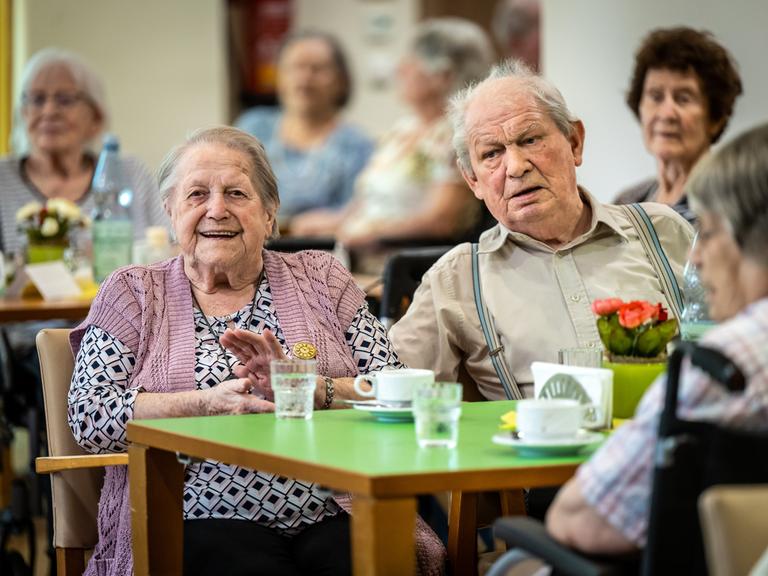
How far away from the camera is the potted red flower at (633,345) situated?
1.96 meters

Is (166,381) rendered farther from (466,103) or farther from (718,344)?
(718,344)

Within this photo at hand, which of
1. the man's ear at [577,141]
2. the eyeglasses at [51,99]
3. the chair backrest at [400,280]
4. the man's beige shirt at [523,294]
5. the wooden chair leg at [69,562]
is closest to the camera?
the wooden chair leg at [69,562]

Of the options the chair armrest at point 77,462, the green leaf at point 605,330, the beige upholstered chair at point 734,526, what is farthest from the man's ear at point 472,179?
the beige upholstered chair at point 734,526

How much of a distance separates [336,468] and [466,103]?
55.9 inches

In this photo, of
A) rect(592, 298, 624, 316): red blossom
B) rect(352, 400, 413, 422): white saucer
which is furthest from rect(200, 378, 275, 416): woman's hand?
rect(592, 298, 624, 316): red blossom

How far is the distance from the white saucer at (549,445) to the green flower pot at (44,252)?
265 centimetres

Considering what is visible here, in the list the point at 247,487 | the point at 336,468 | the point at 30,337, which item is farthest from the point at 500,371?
the point at 30,337

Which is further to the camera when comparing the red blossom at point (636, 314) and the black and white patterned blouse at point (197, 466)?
the black and white patterned blouse at point (197, 466)

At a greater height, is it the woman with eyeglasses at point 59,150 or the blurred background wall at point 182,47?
the blurred background wall at point 182,47

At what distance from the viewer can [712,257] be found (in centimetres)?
152

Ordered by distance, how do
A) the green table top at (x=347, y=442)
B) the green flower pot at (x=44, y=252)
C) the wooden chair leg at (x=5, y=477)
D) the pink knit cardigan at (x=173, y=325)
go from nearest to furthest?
the green table top at (x=347, y=442), the pink knit cardigan at (x=173, y=325), the green flower pot at (x=44, y=252), the wooden chair leg at (x=5, y=477)

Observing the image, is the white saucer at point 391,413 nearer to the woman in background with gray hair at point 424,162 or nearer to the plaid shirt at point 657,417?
the plaid shirt at point 657,417

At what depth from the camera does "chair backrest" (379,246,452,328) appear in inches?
124

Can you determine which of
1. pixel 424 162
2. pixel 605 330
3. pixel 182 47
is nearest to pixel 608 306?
pixel 605 330
